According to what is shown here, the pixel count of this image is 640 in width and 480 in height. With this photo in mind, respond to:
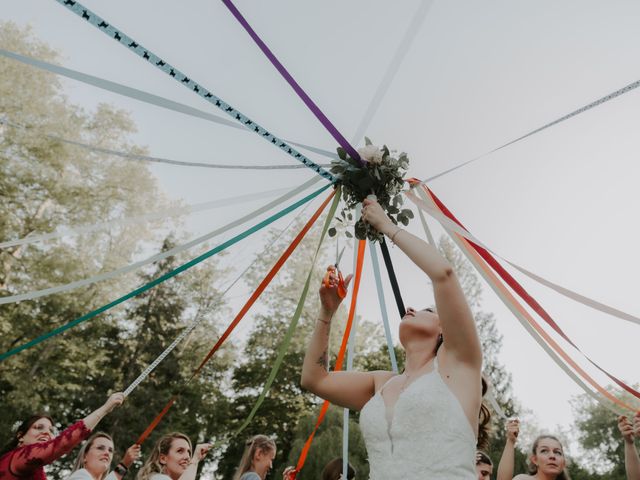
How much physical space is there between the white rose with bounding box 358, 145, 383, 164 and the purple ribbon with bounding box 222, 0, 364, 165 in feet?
0.10

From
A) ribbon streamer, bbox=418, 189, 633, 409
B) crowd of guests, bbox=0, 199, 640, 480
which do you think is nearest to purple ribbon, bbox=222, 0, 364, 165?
crowd of guests, bbox=0, 199, 640, 480

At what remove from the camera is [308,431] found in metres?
15.5

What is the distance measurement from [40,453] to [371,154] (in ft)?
9.23

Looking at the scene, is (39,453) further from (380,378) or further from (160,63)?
(160,63)

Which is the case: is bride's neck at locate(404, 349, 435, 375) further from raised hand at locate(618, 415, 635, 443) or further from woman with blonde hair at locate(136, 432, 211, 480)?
woman with blonde hair at locate(136, 432, 211, 480)

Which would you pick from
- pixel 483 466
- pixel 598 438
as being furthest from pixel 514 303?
pixel 598 438

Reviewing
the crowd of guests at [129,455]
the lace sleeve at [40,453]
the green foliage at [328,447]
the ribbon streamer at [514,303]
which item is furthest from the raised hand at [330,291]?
the green foliage at [328,447]

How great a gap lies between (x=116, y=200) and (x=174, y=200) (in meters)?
3.11

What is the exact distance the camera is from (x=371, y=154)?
2770 millimetres

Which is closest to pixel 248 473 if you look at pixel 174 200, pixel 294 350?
pixel 174 200

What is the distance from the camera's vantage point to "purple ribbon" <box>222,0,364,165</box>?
2.08 m

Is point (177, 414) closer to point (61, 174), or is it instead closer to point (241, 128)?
point (61, 174)

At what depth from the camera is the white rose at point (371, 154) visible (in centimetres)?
277

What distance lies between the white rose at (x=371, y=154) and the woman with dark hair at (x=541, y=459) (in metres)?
2.30
